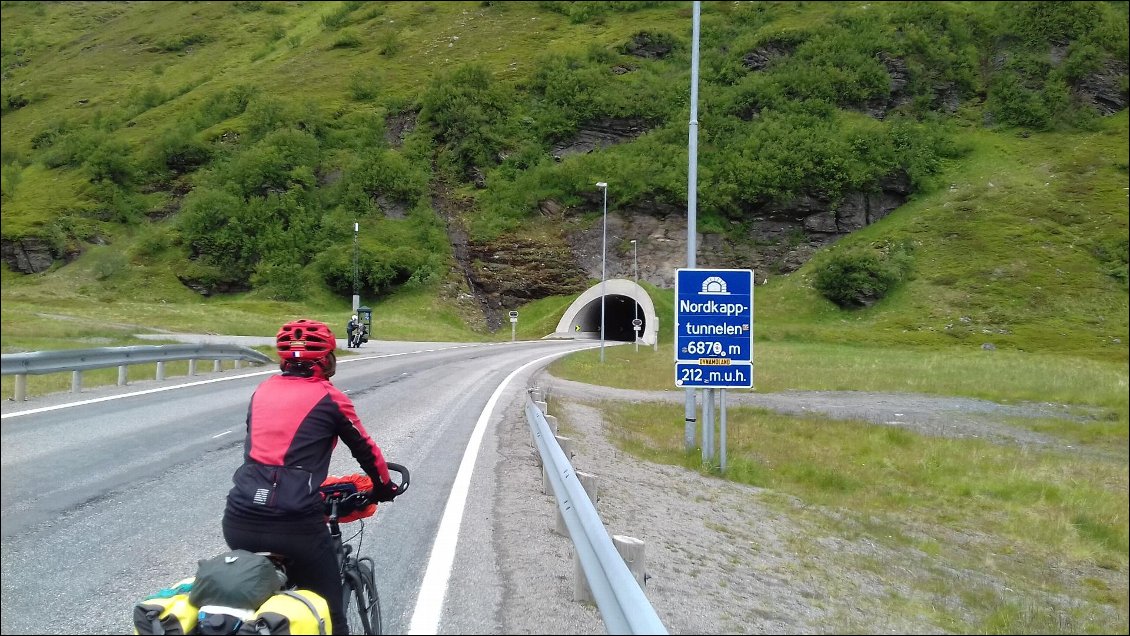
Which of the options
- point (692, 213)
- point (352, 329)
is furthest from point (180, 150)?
point (692, 213)

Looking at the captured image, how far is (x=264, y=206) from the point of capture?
33.1 feet

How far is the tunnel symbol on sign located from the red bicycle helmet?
32.1ft

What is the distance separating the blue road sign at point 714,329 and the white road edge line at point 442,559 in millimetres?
4185

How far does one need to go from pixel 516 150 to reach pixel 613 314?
26744mm

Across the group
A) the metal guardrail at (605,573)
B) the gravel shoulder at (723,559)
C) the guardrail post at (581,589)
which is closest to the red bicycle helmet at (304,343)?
the metal guardrail at (605,573)

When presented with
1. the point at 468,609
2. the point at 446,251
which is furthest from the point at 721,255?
the point at 468,609

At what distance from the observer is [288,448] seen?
2.78 meters

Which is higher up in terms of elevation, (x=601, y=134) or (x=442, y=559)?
(x=601, y=134)

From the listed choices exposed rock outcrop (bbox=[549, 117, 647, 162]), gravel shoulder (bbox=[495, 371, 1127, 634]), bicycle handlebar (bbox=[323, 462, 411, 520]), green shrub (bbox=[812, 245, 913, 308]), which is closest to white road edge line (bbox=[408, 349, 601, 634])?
gravel shoulder (bbox=[495, 371, 1127, 634])

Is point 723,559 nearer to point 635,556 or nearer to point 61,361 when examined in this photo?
point 635,556

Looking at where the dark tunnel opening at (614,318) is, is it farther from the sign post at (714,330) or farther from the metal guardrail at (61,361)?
the metal guardrail at (61,361)

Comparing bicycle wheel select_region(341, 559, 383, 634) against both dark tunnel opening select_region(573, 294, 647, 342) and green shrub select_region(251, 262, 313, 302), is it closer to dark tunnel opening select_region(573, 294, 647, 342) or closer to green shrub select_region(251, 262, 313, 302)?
green shrub select_region(251, 262, 313, 302)

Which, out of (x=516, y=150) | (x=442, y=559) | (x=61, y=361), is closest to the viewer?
(x=61, y=361)

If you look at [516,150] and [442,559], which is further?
[516,150]
